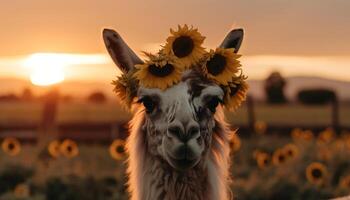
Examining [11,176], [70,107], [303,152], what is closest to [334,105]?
[303,152]

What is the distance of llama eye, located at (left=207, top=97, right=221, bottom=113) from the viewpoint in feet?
18.6

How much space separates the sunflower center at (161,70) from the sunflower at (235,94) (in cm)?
49

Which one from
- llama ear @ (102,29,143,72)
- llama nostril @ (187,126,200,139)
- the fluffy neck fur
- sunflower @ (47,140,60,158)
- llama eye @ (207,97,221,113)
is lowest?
sunflower @ (47,140,60,158)

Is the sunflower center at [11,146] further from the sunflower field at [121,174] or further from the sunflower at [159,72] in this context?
the sunflower at [159,72]

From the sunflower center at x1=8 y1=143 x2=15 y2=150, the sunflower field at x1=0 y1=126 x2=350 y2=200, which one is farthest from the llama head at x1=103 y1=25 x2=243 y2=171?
the sunflower center at x1=8 y1=143 x2=15 y2=150

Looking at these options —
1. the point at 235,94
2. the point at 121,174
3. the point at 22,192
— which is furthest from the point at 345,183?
the point at 235,94

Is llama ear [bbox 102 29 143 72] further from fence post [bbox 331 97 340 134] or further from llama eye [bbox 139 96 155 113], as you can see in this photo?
fence post [bbox 331 97 340 134]

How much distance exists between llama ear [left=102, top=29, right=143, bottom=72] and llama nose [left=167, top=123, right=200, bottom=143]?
739 mm

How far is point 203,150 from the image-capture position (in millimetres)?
5617

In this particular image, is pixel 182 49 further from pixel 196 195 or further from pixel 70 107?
pixel 70 107

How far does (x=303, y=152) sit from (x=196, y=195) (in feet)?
43.3

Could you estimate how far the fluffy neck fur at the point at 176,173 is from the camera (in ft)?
18.7

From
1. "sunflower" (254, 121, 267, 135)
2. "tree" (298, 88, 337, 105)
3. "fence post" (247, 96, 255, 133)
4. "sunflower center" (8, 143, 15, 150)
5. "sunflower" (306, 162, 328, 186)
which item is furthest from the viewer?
"tree" (298, 88, 337, 105)

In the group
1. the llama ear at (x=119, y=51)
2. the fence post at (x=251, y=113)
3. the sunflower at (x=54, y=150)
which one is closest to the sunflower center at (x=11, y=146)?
the sunflower at (x=54, y=150)
